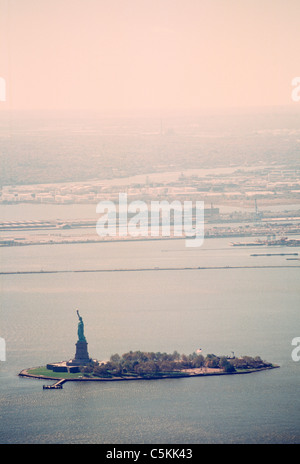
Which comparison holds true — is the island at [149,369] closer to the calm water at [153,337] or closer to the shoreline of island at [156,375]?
the shoreline of island at [156,375]

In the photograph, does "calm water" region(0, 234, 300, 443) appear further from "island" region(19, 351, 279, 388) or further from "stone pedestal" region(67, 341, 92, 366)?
"stone pedestal" region(67, 341, 92, 366)

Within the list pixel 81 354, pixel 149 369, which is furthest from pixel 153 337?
pixel 149 369

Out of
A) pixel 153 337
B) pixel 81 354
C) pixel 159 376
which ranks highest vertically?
pixel 153 337

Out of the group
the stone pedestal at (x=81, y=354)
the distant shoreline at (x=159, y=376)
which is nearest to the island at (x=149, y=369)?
the distant shoreline at (x=159, y=376)

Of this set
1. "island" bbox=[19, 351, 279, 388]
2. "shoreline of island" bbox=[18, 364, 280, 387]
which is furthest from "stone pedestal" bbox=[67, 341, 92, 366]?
"shoreline of island" bbox=[18, 364, 280, 387]

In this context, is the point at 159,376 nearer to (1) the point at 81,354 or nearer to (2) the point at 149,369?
(2) the point at 149,369
